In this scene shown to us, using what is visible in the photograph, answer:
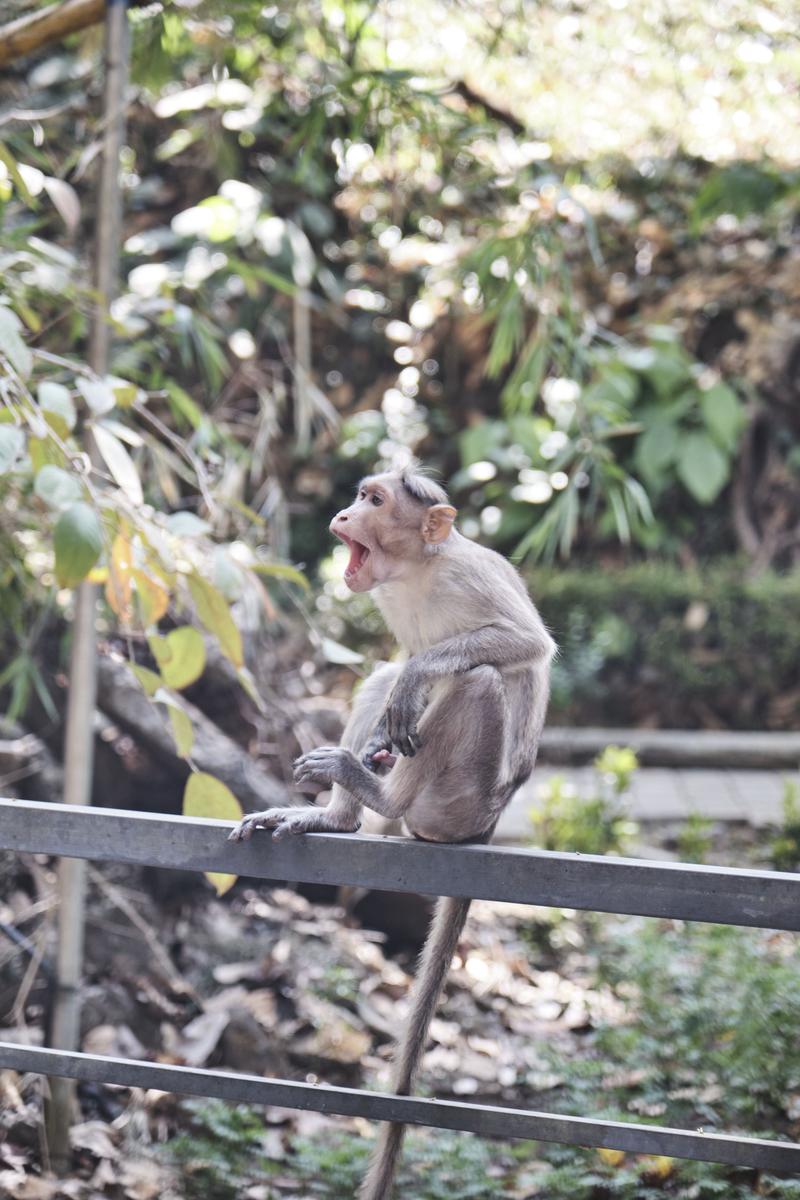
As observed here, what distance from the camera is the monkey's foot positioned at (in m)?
2.04

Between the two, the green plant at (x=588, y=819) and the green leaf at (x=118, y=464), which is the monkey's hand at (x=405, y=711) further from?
the green plant at (x=588, y=819)

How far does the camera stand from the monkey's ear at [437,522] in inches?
103

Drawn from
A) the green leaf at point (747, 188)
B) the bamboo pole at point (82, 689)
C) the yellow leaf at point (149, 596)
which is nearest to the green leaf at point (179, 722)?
the yellow leaf at point (149, 596)

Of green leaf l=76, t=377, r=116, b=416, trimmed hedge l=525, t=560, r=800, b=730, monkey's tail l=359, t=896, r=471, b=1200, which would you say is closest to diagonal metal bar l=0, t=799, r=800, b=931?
monkey's tail l=359, t=896, r=471, b=1200

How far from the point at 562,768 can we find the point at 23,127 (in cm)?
471

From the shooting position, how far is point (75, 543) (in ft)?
7.02

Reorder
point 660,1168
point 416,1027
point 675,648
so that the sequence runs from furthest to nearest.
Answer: point 675,648
point 660,1168
point 416,1027

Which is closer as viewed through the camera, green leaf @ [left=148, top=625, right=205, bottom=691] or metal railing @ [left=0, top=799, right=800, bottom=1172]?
metal railing @ [left=0, top=799, right=800, bottom=1172]

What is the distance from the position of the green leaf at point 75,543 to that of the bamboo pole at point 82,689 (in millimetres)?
982

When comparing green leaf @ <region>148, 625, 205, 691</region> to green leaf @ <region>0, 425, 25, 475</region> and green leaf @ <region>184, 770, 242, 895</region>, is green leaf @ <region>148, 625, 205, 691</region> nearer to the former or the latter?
green leaf @ <region>184, 770, 242, 895</region>

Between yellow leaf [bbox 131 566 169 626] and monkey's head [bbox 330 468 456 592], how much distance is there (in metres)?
0.39

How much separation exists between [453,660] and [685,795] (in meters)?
4.67

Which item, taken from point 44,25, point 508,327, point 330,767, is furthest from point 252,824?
point 44,25

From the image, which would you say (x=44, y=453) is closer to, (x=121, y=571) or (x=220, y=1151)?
(x=121, y=571)
